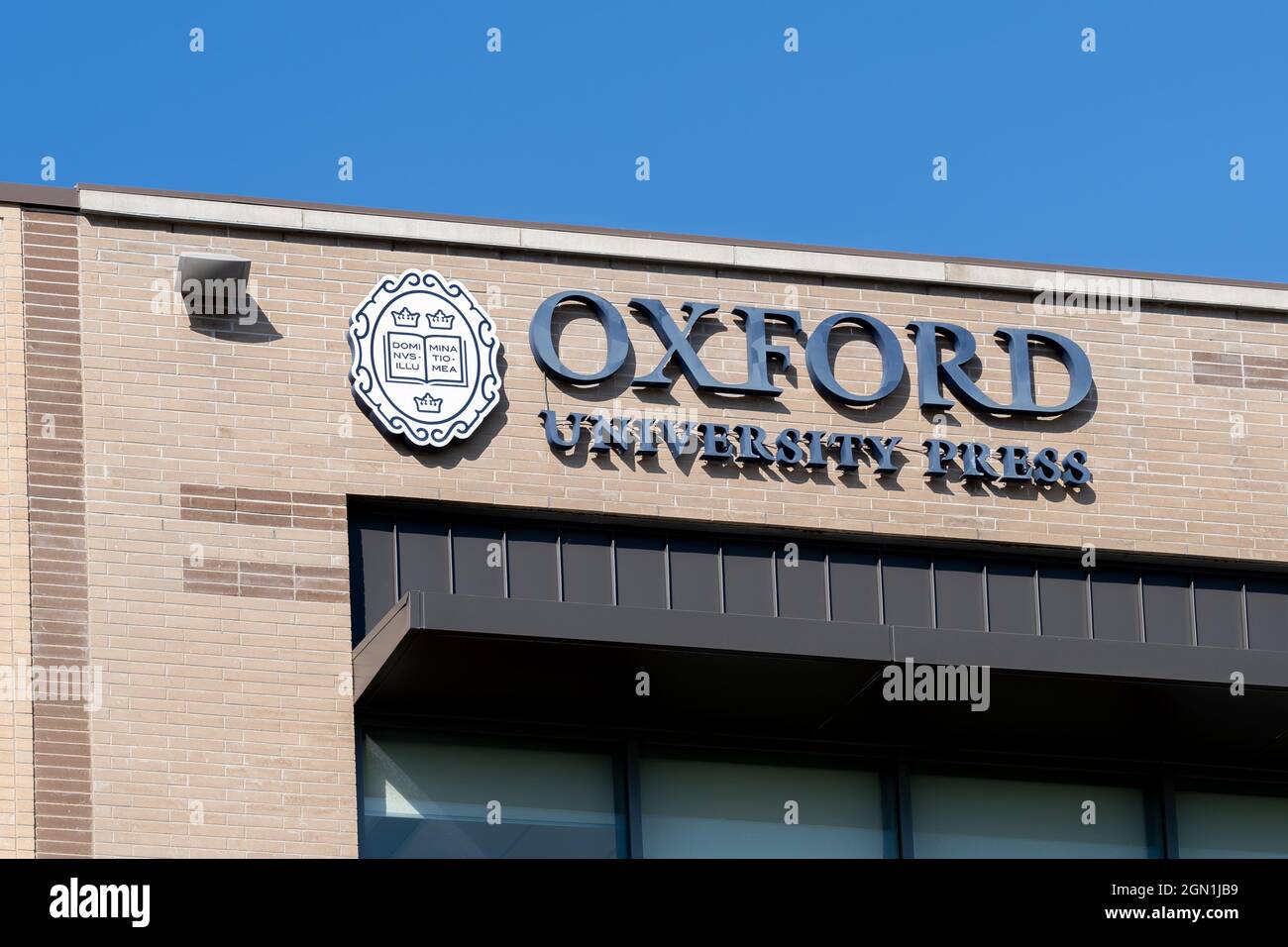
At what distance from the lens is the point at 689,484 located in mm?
18391

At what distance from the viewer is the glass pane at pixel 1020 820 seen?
727 inches

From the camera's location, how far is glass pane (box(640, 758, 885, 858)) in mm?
17828

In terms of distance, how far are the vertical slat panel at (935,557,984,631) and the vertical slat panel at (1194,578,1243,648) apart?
1.87m

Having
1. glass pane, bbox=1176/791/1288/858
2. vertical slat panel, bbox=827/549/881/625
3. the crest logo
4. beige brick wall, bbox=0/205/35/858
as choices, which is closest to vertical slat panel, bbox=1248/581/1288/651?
glass pane, bbox=1176/791/1288/858

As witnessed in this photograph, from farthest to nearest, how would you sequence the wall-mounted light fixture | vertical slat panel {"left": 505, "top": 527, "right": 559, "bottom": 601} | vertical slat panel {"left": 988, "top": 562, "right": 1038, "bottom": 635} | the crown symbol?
1. vertical slat panel {"left": 988, "top": 562, "right": 1038, "bottom": 635}
2. the crown symbol
3. vertical slat panel {"left": 505, "top": 527, "right": 559, "bottom": 601}
4. the wall-mounted light fixture

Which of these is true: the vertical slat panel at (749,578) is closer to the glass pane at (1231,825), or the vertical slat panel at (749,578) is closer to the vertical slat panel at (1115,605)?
the vertical slat panel at (1115,605)

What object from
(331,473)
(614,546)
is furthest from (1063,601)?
(331,473)

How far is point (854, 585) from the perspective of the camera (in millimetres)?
18609

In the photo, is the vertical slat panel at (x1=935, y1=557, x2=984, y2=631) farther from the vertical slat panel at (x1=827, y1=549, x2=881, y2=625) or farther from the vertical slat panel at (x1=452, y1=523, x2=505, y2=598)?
the vertical slat panel at (x1=452, y1=523, x2=505, y2=598)

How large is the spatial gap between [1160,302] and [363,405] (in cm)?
684

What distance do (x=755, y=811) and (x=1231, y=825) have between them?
406cm

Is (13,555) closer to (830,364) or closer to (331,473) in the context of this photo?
(331,473)

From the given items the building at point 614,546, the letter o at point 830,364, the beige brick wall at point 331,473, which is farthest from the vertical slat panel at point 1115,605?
the letter o at point 830,364
